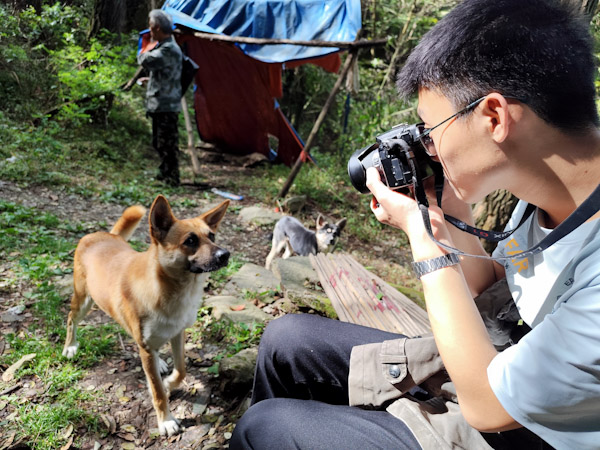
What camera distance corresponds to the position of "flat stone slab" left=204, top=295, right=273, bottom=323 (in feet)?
9.49

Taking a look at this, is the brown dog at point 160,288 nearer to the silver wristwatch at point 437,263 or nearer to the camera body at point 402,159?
the camera body at point 402,159

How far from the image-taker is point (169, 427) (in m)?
2.10

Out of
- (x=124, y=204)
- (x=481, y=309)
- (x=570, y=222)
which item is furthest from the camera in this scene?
(x=124, y=204)

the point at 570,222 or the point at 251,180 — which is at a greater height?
the point at 570,222

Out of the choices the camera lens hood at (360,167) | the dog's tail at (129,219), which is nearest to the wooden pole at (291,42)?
the dog's tail at (129,219)

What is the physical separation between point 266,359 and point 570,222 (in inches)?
43.3

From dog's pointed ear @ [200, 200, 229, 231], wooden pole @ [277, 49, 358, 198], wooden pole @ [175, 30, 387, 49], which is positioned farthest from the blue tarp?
dog's pointed ear @ [200, 200, 229, 231]

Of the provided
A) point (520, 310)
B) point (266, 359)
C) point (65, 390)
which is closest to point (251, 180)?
point (65, 390)

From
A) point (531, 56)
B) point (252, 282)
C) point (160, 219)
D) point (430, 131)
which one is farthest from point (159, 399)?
point (531, 56)

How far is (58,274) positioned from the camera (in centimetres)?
331

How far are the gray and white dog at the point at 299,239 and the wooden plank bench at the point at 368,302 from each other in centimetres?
144

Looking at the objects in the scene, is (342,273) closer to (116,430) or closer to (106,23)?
(116,430)

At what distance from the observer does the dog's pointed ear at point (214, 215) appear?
2.54m

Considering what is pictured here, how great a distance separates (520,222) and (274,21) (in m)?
5.85
